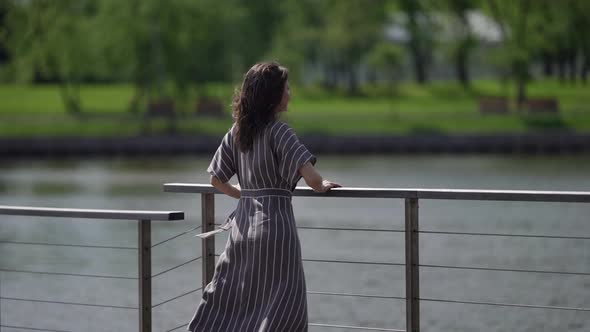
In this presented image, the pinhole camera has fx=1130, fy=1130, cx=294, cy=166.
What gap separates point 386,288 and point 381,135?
1351 inches

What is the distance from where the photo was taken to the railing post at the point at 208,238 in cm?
576

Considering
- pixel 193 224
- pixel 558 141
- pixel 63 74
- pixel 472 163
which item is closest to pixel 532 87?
pixel 558 141

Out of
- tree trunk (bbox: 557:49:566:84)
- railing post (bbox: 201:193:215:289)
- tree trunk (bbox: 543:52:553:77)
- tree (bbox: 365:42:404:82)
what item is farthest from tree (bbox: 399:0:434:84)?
railing post (bbox: 201:193:215:289)

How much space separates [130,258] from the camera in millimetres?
20031

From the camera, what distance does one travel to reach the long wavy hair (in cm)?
505

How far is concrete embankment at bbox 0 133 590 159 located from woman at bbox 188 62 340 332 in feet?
142

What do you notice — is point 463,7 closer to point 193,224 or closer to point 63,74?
point 63,74

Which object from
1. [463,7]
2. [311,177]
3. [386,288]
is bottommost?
[386,288]

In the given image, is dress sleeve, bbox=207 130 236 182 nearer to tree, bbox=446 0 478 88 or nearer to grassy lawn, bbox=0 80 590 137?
grassy lawn, bbox=0 80 590 137

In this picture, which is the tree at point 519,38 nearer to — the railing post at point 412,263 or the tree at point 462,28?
the tree at point 462,28

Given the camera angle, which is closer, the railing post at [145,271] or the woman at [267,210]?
the woman at [267,210]

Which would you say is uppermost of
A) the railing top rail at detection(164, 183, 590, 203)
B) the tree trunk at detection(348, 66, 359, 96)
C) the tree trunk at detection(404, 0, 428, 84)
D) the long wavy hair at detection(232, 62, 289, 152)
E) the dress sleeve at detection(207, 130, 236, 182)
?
the tree trunk at detection(404, 0, 428, 84)

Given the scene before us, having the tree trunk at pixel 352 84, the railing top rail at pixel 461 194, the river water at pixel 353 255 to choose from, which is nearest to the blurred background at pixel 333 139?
the river water at pixel 353 255

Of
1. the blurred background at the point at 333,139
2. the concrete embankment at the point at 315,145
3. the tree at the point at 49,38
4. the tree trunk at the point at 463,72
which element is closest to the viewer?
the blurred background at the point at 333,139
